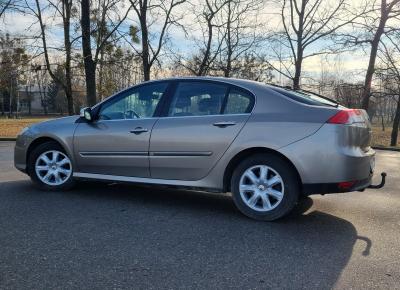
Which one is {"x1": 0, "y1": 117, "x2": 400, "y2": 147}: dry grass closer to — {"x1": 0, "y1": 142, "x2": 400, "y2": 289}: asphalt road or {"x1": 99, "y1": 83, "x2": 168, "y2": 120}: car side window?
{"x1": 99, "y1": 83, "x2": 168, "y2": 120}: car side window

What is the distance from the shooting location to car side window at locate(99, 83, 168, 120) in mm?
5566

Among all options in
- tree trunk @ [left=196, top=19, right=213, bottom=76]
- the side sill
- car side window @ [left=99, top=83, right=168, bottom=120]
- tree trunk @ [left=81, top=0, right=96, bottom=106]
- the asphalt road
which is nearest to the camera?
the asphalt road

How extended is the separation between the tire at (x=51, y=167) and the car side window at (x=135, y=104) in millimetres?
804

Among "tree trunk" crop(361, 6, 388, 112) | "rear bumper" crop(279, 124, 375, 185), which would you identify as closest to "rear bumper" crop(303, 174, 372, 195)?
"rear bumper" crop(279, 124, 375, 185)

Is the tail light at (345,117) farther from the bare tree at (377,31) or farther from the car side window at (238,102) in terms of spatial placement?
the bare tree at (377,31)

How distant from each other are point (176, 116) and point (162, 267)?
2.30 m

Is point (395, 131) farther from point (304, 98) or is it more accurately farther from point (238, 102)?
point (238, 102)

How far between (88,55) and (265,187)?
1474 cm

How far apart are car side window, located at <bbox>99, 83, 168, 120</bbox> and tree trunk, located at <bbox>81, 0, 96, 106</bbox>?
483 inches

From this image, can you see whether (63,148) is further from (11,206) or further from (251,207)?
(251,207)

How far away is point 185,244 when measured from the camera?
13.0 feet

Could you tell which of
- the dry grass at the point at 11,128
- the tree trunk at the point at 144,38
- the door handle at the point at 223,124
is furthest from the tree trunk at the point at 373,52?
the door handle at the point at 223,124

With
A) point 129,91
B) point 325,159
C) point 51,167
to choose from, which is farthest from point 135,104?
point 325,159

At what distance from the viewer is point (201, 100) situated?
206 inches
